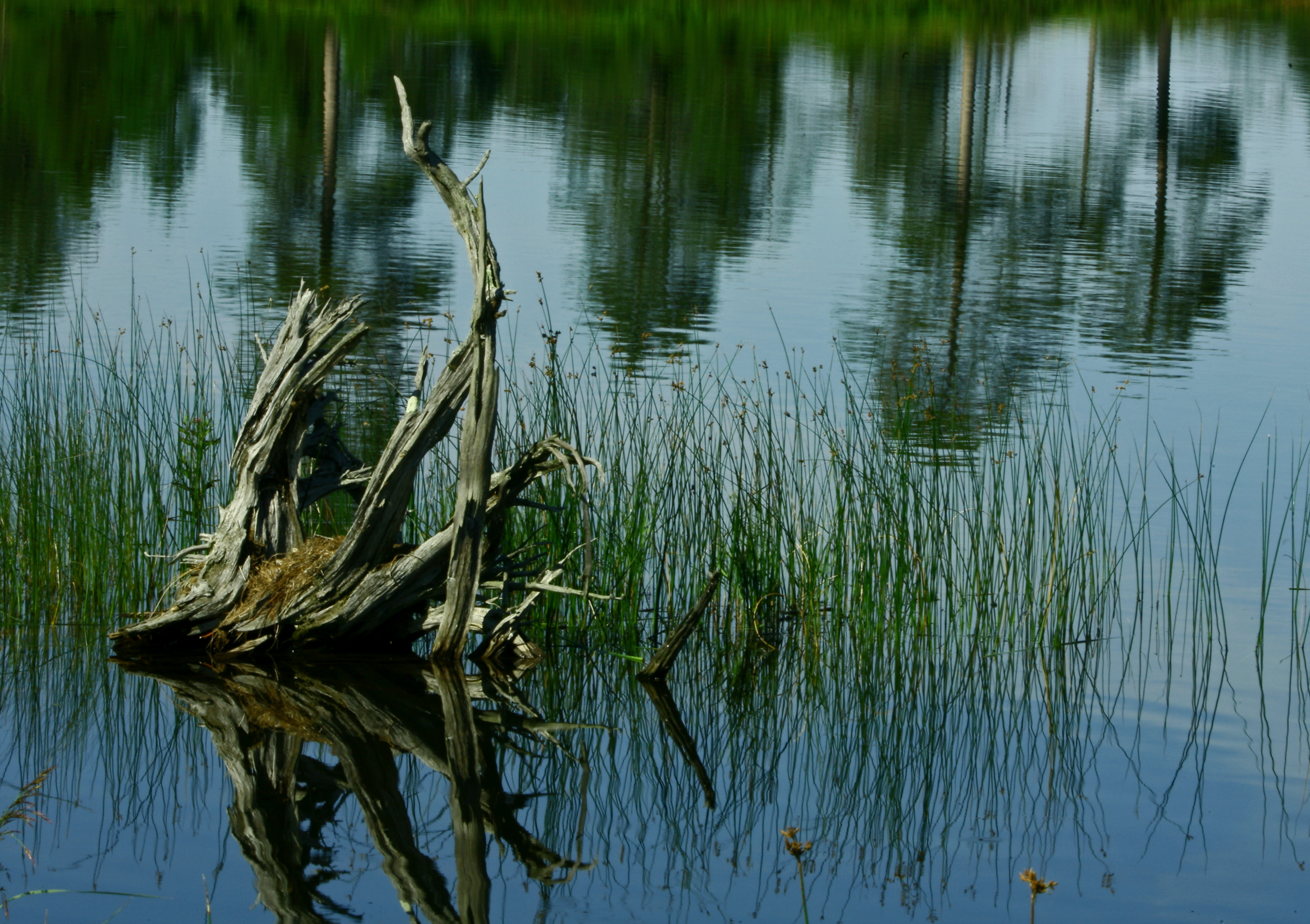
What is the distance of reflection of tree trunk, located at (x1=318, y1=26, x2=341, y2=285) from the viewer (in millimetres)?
12648

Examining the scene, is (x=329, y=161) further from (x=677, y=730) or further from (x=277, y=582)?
(x=677, y=730)

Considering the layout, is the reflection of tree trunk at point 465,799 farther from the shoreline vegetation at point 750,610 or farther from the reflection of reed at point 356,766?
the shoreline vegetation at point 750,610

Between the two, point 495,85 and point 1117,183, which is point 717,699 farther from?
point 495,85

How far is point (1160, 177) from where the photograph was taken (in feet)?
58.5

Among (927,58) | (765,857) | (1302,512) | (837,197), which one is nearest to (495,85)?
(837,197)

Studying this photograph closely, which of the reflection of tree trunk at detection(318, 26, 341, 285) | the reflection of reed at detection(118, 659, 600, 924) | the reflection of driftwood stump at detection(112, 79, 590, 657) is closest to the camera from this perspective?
the reflection of reed at detection(118, 659, 600, 924)

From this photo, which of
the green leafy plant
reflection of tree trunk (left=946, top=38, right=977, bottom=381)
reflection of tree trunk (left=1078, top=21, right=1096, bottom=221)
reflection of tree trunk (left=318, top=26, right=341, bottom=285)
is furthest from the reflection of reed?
reflection of tree trunk (left=1078, top=21, right=1096, bottom=221)

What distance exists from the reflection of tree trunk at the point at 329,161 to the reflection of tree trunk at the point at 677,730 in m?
7.36

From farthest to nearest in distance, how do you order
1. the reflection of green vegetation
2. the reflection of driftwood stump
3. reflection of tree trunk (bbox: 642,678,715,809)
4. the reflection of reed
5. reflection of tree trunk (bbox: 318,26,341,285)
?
1. reflection of tree trunk (bbox: 318,26,341,285)
2. the reflection of driftwood stump
3. reflection of tree trunk (bbox: 642,678,715,809)
4. the reflection of green vegetation
5. the reflection of reed

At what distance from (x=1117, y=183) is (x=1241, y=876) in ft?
50.7

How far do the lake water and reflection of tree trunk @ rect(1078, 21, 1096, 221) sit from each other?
15 cm

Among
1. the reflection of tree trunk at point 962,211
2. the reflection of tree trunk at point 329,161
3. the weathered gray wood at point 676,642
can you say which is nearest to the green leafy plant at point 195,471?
the weathered gray wood at point 676,642

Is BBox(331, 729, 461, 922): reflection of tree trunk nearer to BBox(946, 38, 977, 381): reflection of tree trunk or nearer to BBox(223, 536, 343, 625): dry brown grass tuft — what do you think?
BBox(223, 536, 343, 625): dry brown grass tuft

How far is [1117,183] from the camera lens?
58.9 ft
